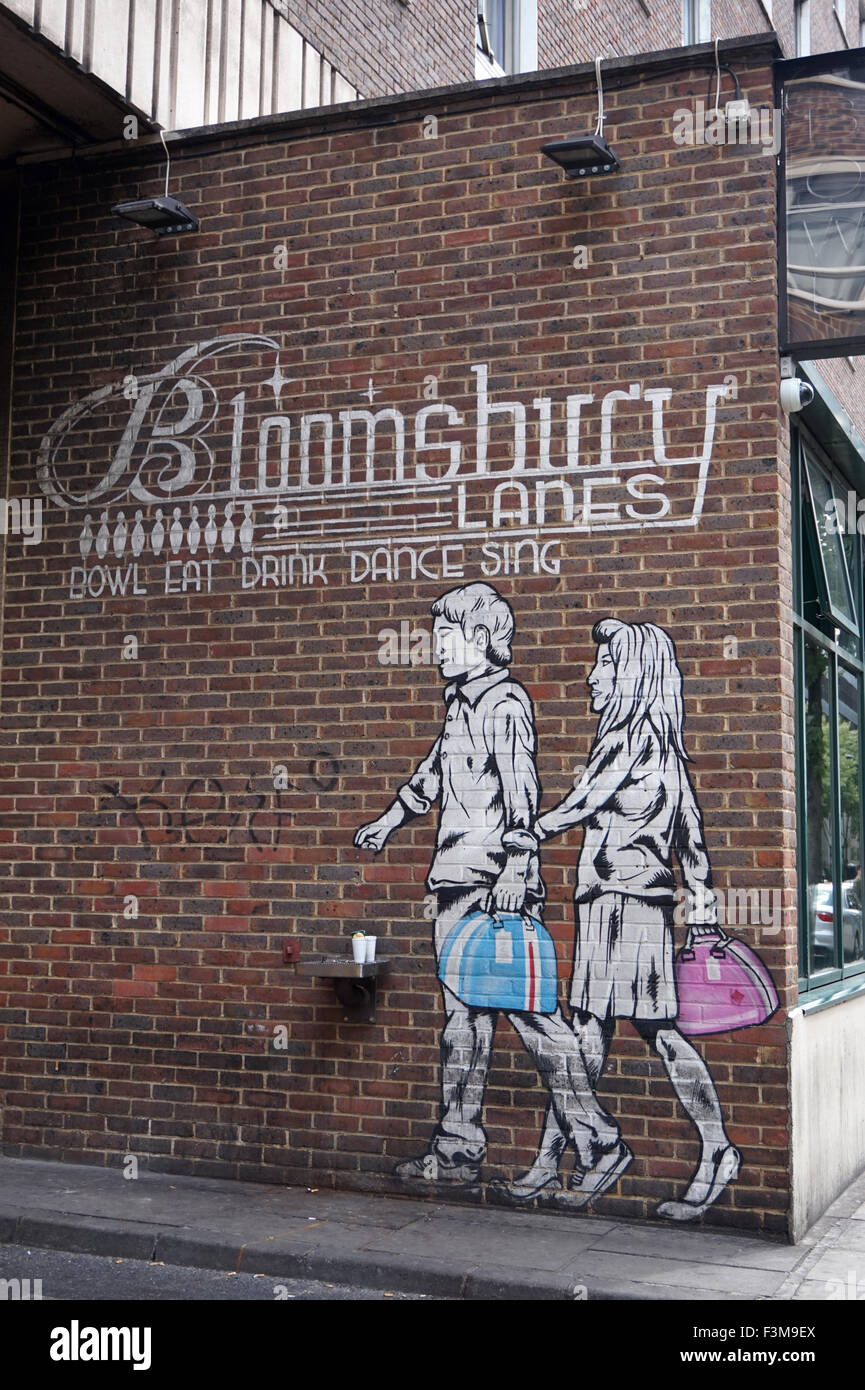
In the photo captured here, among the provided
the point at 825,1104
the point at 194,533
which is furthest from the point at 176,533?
the point at 825,1104

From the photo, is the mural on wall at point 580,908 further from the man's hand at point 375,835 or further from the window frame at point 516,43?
the window frame at point 516,43

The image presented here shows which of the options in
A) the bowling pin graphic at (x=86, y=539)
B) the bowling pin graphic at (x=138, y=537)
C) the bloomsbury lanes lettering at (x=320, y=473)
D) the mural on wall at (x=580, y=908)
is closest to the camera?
the mural on wall at (x=580, y=908)

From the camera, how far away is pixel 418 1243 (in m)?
6.39

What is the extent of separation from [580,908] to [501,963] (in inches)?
19.7

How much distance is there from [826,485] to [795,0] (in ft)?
40.7

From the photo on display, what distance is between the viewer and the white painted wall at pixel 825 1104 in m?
6.71

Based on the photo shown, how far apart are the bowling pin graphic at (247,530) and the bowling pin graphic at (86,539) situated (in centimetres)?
101

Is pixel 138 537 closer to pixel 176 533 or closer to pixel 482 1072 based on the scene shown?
pixel 176 533

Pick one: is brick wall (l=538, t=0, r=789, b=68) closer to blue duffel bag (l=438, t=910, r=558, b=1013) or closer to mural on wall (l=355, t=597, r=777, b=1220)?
mural on wall (l=355, t=597, r=777, b=1220)

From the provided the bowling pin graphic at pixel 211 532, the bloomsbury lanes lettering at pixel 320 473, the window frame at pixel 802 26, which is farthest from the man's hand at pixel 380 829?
the window frame at pixel 802 26

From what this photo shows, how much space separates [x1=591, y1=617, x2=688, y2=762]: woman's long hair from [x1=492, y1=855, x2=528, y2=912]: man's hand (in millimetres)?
737

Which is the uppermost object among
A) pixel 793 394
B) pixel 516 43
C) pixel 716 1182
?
pixel 516 43

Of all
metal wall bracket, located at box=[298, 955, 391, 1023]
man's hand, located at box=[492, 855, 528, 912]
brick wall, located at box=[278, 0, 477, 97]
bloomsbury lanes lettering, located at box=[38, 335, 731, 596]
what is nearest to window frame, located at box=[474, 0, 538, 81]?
brick wall, located at box=[278, 0, 477, 97]

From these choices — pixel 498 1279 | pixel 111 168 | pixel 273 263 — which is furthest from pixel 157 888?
pixel 111 168
